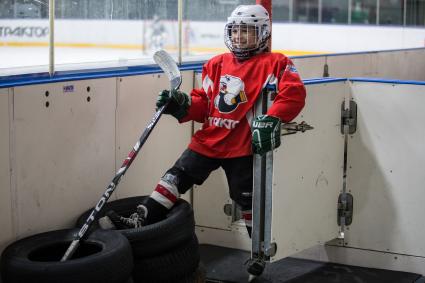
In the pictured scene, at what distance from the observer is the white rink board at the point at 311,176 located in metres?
3.12

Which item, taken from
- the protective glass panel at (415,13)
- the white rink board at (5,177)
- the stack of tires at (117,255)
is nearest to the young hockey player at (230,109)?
the stack of tires at (117,255)

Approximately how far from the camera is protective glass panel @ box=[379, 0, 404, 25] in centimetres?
1031

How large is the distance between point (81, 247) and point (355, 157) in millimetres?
1273

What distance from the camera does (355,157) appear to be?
135 inches

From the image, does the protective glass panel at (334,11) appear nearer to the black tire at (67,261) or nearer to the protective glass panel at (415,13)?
the protective glass panel at (415,13)

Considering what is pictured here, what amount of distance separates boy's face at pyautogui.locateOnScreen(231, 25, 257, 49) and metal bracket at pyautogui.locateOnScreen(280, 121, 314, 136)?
0.34m

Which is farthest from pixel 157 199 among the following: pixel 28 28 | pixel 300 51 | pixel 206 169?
pixel 300 51

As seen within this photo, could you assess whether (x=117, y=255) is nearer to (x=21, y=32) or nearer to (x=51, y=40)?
(x=51, y=40)

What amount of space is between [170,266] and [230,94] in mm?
711

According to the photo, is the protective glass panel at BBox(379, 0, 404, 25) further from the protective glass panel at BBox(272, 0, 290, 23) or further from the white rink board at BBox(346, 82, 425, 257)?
the white rink board at BBox(346, 82, 425, 257)

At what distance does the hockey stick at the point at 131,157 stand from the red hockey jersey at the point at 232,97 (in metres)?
0.16

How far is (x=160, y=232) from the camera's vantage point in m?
2.92

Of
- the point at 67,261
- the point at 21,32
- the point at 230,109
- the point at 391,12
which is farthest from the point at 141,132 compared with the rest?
the point at 391,12

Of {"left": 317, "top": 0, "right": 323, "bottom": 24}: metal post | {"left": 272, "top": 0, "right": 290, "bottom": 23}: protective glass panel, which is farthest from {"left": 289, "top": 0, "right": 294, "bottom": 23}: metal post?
{"left": 317, "top": 0, "right": 323, "bottom": 24}: metal post
